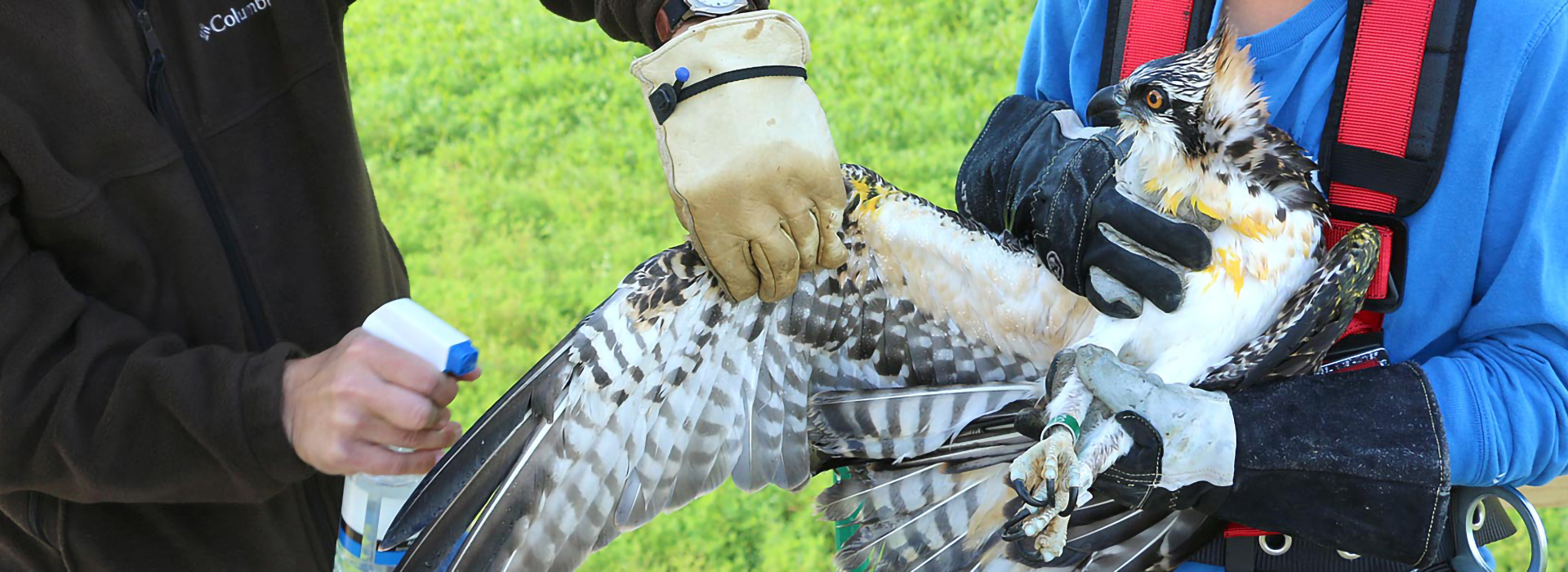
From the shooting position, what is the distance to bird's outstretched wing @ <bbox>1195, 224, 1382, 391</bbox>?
188 cm

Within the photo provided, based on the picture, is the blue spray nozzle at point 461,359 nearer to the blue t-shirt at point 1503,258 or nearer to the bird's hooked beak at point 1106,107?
the bird's hooked beak at point 1106,107

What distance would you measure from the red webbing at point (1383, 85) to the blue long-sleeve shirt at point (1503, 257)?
2.5 inches

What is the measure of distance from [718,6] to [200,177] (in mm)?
1095

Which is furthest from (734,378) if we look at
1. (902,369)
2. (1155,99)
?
(1155,99)

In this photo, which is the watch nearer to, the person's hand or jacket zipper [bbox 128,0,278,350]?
the person's hand

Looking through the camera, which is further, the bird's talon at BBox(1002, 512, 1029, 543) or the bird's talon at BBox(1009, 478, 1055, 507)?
the bird's talon at BBox(1002, 512, 1029, 543)

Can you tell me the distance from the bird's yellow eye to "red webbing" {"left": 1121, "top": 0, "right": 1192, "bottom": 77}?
0.09 m

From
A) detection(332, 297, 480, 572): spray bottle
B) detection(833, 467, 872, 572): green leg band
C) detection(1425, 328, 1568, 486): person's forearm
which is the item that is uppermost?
detection(1425, 328, 1568, 486): person's forearm

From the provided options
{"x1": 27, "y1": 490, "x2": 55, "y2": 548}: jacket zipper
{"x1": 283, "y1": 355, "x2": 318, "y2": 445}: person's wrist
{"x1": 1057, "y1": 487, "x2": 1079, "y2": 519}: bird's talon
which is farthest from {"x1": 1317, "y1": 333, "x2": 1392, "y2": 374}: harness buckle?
{"x1": 27, "y1": 490, "x2": 55, "y2": 548}: jacket zipper

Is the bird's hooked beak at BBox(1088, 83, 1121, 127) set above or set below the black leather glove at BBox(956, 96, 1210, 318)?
above

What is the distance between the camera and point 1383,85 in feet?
6.00

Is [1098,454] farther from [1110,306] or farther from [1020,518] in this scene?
[1110,306]

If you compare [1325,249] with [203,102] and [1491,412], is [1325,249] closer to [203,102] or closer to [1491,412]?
[1491,412]

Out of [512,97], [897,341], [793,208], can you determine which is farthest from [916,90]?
[793,208]
